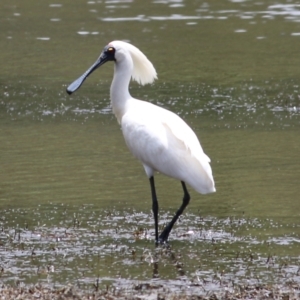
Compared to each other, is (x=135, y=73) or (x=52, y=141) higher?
(x=135, y=73)

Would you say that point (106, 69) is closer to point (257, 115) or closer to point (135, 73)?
point (257, 115)

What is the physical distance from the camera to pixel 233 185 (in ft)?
33.8

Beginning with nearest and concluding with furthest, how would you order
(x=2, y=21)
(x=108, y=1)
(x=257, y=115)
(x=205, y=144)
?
(x=205, y=144)
(x=257, y=115)
(x=2, y=21)
(x=108, y=1)

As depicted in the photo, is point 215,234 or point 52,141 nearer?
point 215,234

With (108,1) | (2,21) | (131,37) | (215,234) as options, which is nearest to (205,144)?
(215,234)

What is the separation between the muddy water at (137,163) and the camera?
764 cm

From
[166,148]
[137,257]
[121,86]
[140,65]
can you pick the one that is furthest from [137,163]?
[137,257]

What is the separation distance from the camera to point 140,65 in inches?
353

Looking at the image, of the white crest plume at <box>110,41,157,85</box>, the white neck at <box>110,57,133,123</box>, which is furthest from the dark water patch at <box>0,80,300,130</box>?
the white neck at <box>110,57,133,123</box>

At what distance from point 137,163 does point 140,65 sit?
258 centimetres

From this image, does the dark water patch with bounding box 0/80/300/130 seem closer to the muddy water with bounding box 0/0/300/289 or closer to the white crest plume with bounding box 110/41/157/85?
the muddy water with bounding box 0/0/300/289

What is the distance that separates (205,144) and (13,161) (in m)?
2.51

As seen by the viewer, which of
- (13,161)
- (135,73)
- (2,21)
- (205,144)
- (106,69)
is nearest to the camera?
(135,73)

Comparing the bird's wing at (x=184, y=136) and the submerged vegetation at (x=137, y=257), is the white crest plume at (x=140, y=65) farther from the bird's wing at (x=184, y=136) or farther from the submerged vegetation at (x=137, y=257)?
the submerged vegetation at (x=137, y=257)
